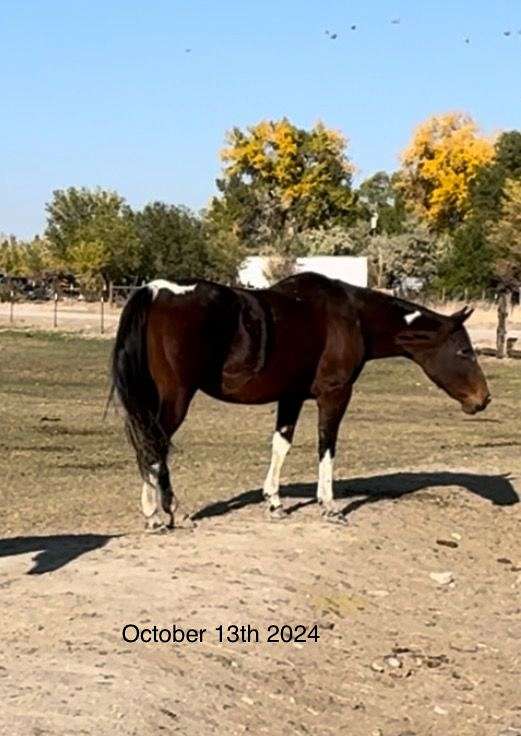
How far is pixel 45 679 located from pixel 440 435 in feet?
49.9

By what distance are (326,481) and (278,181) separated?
92742 mm

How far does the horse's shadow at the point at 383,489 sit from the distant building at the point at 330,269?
6084cm

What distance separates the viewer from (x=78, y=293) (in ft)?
286

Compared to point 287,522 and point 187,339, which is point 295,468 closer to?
point 287,522

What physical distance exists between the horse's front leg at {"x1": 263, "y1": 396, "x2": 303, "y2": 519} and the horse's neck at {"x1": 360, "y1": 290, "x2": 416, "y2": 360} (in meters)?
0.78

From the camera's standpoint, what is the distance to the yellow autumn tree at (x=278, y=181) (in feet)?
332

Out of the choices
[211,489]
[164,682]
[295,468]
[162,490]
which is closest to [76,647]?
[164,682]

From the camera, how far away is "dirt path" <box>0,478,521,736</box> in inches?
249

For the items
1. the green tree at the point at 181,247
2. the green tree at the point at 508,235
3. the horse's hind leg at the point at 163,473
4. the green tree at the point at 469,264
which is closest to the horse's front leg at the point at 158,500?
the horse's hind leg at the point at 163,473

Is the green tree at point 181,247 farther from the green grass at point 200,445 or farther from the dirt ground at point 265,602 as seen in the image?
the dirt ground at point 265,602

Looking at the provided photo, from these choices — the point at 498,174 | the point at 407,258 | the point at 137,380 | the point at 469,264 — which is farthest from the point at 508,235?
the point at 137,380

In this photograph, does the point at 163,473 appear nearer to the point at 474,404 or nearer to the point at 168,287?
the point at 168,287

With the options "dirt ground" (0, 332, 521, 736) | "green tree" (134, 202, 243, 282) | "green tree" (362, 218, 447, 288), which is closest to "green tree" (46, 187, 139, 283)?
"green tree" (134, 202, 243, 282)

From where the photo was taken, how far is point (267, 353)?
10.3m
